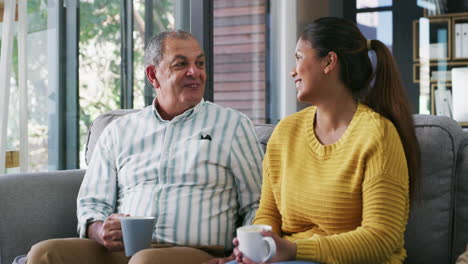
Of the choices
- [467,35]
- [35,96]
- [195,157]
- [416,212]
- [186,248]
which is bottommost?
[186,248]

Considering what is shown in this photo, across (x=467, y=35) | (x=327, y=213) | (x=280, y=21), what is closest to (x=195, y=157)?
(x=327, y=213)

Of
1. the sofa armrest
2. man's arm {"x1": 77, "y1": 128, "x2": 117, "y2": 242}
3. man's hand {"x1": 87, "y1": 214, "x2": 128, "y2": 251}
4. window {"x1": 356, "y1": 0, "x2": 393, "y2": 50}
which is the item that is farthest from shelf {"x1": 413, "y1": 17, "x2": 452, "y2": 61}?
man's hand {"x1": 87, "y1": 214, "x2": 128, "y2": 251}

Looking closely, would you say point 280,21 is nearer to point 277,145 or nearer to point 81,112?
point 81,112

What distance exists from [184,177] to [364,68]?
2.14 ft

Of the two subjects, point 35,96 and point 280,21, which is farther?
point 280,21

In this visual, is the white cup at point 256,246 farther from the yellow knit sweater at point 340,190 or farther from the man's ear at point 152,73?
the man's ear at point 152,73

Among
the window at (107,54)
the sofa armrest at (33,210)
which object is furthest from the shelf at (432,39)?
the sofa armrest at (33,210)

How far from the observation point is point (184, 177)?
74.6 inches

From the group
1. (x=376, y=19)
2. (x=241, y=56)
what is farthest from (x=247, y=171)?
(x=376, y=19)

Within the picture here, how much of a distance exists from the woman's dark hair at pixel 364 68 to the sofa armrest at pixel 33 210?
0.98 metres

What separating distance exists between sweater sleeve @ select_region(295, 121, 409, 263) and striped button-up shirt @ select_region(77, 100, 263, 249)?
52 centimetres

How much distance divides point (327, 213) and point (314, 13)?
195 inches

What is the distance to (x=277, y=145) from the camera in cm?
163

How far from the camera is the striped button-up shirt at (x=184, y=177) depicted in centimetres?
185
